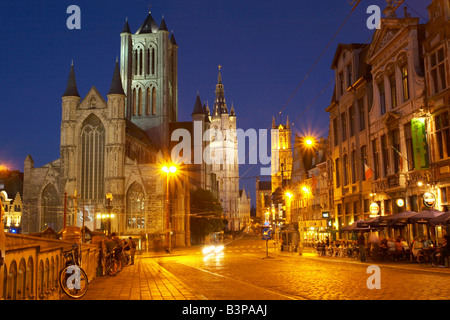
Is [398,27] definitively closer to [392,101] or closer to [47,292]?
[392,101]

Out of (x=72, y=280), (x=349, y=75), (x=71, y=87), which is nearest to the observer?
(x=72, y=280)

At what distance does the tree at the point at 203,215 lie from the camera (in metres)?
78.9

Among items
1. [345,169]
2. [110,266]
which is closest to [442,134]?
[345,169]

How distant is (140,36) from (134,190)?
33.7m

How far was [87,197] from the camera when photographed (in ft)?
219

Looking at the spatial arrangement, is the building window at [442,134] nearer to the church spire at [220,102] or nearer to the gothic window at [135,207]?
the gothic window at [135,207]

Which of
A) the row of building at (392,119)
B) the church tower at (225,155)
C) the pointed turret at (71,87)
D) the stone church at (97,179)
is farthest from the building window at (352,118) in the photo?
the church tower at (225,155)

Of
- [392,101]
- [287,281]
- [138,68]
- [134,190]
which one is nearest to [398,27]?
[392,101]

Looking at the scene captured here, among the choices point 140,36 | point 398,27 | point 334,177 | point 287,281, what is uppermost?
point 140,36

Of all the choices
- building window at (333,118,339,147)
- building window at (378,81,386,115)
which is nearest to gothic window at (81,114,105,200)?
building window at (333,118,339,147)

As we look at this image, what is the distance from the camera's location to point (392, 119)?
2620 cm

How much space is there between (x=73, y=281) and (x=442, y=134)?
17.3m

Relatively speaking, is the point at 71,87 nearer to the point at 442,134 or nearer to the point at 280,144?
the point at 442,134
